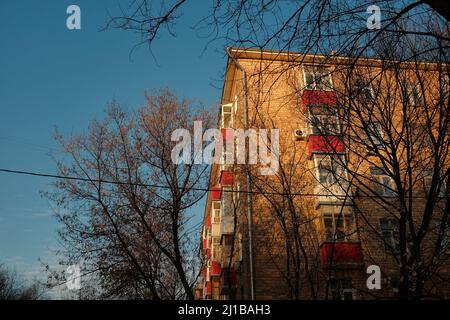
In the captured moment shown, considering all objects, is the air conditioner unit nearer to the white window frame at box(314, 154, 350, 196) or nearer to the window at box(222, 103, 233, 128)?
the white window frame at box(314, 154, 350, 196)


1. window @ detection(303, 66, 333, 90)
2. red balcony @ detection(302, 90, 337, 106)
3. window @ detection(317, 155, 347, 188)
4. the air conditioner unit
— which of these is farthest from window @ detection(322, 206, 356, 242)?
window @ detection(303, 66, 333, 90)

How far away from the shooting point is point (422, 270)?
816 centimetres

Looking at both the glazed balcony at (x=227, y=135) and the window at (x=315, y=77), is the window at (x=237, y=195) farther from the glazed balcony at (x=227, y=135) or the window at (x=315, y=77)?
the window at (x=315, y=77)

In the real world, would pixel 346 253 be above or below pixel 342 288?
above

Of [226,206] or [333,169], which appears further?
[226,206]

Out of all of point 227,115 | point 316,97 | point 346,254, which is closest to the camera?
point 316,97

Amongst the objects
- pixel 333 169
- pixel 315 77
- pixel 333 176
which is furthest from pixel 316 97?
pixel 333 176

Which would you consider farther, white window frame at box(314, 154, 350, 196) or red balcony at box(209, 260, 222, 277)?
red balcony at box(209, 260, 222, 277)

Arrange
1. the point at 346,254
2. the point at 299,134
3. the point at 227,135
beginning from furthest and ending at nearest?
the point at 299,134 → the point at 227,135 → the point at 346,254

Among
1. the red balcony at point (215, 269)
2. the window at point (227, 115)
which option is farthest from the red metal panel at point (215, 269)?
the window at point (227, 115)

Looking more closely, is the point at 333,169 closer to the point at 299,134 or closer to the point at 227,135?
the point at 227,135

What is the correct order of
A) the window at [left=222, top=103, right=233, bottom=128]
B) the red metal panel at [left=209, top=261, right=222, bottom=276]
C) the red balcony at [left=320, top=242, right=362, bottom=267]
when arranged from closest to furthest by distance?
the red balcony at [left=320, top=242, right=362, bottom=267] → the window at [left=222, top=103, right=233, bottom=128] → the red metal panel at [left=209, top=261, right=222, bottom=276]

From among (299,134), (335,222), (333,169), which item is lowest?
(335,222)
